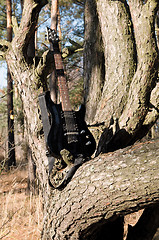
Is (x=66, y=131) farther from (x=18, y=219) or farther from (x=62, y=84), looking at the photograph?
(x=18, y=219)

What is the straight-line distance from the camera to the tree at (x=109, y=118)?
1740 millimetres

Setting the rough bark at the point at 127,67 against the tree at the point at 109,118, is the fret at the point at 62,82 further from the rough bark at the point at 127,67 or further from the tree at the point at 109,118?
the rough bark at the point at 127,67

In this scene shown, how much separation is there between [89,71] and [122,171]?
5.69 ft

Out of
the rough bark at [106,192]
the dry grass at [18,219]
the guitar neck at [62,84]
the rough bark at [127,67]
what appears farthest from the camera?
the dry grass at [18,219]

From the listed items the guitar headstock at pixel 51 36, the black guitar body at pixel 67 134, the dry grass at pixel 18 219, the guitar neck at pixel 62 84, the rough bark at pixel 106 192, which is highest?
the guitar headstock at pixel 51 36

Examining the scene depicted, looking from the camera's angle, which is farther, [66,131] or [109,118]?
[109,118]

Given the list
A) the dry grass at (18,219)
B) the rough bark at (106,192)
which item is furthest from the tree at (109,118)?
the dry grass at (18,219)

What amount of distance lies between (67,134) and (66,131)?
0.04 metres

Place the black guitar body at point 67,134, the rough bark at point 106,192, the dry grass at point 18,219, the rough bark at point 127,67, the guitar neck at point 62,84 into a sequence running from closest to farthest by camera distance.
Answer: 1. the rough bark at point 106,192
2. the black guitar body at point 67,134
3. the guitar neck at point 62,84
4. the rough bark at point 127,67
5. the dry grass at point 18,219

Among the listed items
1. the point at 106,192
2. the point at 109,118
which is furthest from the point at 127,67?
the point at 106,192

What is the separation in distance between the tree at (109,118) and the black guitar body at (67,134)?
0.19m

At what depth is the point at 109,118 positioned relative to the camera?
8.16ft

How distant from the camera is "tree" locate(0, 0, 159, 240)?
1740 mm

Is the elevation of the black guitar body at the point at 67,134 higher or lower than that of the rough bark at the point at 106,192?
higher
